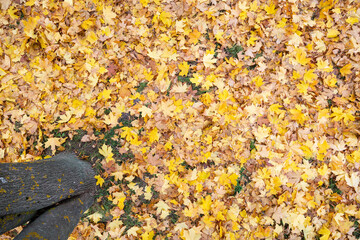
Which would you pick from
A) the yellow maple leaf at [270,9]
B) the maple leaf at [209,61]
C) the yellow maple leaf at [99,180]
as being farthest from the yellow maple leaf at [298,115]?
the yellow maple leaf at [99,180]

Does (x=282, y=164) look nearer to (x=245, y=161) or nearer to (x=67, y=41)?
(x=245, y=161)

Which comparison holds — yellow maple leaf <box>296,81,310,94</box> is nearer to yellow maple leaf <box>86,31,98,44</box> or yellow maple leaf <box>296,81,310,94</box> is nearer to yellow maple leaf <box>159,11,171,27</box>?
yellow maple leaf <box>159,11,171,27</box>

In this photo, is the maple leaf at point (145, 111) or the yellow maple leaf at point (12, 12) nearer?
the maple leaf at point (145, 111)

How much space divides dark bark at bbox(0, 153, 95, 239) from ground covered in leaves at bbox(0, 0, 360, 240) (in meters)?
0.34

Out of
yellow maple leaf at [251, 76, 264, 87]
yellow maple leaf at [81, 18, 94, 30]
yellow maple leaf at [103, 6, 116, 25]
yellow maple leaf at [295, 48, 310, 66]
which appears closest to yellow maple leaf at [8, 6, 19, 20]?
yellow maple leaf at [81, 18, 94, 30]

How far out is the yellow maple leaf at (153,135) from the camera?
2.94 meters

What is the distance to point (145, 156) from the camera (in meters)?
2.92

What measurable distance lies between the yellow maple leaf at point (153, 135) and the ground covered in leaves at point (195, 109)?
1cm

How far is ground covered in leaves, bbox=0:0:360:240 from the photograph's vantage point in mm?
2803

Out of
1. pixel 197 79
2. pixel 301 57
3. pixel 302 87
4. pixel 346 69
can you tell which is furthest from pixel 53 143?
pixel 346 69

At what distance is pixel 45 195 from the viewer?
210 centimetres

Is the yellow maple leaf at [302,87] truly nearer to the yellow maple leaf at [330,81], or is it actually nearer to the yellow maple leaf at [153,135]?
the yellow maple leaf at [330,81]

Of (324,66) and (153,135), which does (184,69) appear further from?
(324,66)

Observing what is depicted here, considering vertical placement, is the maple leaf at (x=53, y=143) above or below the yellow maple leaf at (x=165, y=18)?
below
